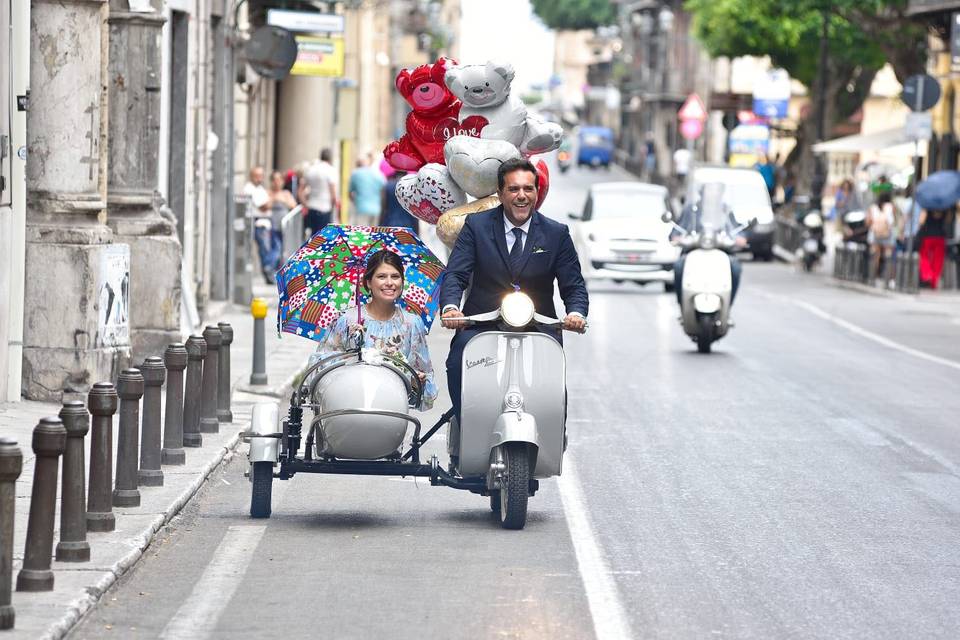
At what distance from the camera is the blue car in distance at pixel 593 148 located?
99.8 m

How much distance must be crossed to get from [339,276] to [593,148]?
296 feet

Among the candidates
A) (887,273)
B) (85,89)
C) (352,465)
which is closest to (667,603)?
(352,465)

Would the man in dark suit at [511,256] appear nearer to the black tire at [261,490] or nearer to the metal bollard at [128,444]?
the black tire at [261,490]

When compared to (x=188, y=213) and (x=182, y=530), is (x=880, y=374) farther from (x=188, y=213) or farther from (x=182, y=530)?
(x=182, y=530)

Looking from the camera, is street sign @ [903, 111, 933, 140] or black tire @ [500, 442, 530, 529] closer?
black tire @ [500, 442, 530, 529]

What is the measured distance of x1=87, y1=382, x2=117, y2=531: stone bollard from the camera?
834 cm

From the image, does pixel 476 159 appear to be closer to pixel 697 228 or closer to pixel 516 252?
pixel 516 252

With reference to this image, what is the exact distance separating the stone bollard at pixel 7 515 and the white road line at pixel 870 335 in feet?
47.8

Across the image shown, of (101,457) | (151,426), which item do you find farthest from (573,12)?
(101,457)

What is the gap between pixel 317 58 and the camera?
95.3 ft

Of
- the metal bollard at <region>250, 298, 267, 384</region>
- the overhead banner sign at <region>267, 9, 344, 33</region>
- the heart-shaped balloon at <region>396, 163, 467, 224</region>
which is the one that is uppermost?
the overhead banner sign at <region>267, 9, 344, 33</region>

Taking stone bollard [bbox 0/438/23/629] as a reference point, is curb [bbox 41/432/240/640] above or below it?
below

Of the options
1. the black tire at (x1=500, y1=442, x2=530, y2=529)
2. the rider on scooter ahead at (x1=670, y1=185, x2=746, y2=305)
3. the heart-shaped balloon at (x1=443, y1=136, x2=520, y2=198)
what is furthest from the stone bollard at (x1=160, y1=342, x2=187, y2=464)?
the rider on scooter ahead at (x1=670, y1=185, x2=746, y2=305)

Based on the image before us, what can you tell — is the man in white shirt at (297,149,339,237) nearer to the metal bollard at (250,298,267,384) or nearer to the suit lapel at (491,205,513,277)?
the metal bollard at (250,298,267,384)
